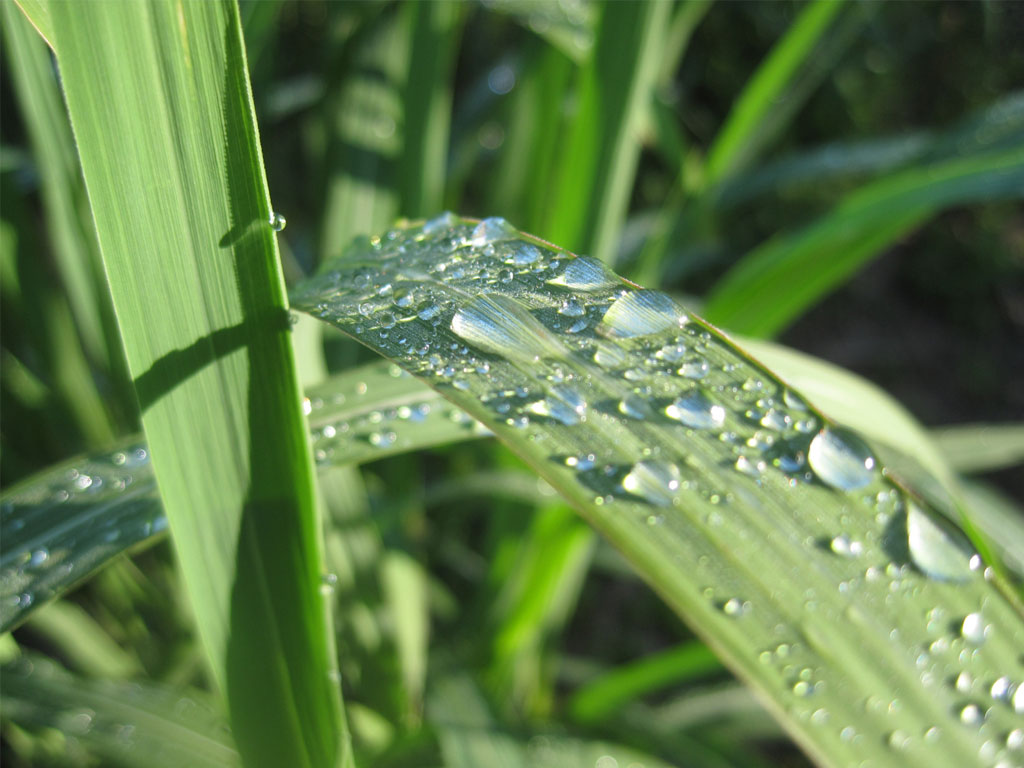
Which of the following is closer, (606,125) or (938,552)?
(938,552)

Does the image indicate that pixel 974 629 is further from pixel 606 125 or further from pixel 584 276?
pixel 606 125

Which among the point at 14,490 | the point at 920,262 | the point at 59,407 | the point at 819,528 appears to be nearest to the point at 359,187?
the point at 59,407

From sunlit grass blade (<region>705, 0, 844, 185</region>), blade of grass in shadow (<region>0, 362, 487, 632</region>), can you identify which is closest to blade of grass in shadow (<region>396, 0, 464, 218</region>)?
sunlit grass blade (<region>705, 0, 844, 185</region>)

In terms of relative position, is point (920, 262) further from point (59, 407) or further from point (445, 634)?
point (59, 407)

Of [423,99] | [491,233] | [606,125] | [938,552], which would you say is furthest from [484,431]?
[423,99]

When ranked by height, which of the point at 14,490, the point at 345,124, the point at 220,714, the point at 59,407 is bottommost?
the point at 220,714

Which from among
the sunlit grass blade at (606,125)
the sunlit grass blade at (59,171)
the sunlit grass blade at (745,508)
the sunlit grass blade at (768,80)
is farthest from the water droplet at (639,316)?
the sunlit grass blade at (59,171)
